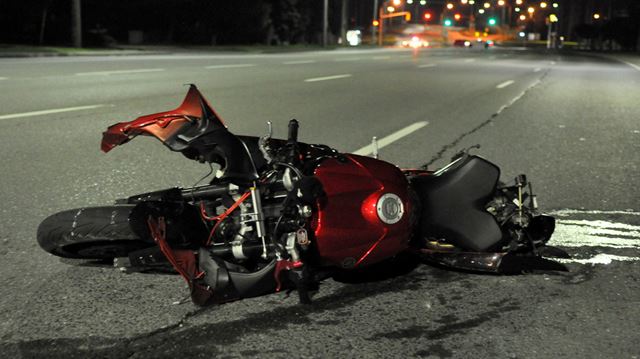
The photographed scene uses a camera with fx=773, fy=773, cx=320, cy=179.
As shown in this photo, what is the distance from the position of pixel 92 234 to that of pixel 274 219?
915mm

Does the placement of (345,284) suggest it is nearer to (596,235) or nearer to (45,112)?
(596,235)

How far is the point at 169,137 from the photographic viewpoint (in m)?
3.20

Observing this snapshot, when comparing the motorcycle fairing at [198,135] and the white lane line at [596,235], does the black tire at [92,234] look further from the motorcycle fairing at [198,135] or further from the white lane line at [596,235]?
the white lane line at [596,235]

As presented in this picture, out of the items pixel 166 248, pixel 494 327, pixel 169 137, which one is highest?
pixel 169 137

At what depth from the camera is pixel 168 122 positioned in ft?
10.5

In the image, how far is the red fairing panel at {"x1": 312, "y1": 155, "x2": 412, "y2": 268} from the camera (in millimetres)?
3271

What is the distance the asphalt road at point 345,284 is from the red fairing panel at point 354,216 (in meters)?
0.23

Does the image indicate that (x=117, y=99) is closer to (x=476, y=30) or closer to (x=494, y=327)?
(x=494, y=327)

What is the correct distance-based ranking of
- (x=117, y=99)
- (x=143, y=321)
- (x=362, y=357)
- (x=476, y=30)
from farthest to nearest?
(x=476, y=30) → (x=117, y=99) → (x=143, y=321) → (x=362, y=357)

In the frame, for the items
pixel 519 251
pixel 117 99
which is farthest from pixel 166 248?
pixel 117 99

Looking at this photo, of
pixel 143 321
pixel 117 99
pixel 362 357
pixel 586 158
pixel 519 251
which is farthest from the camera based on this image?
pixel 117 99

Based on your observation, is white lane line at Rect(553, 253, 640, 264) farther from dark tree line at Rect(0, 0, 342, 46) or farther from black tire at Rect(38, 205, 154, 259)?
dark tree line at Rect(0, 0, 342, 46)

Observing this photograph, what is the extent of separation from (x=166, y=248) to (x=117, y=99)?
897 cm

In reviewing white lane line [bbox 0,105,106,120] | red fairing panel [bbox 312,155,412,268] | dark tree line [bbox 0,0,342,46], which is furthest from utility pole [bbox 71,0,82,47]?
red fairing panel [bbox 312,155,412,268]
